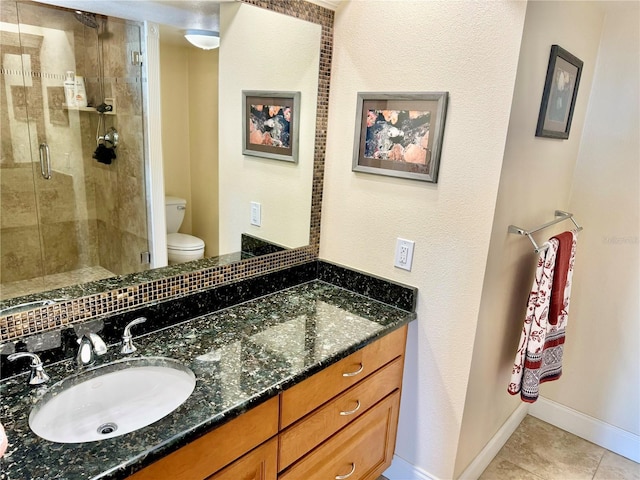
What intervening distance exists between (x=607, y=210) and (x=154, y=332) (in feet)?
7.11

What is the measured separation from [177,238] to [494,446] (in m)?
1.86

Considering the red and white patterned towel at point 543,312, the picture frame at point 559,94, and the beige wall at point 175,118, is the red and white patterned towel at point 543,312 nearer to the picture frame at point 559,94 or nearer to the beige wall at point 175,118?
the picture frame at point 559,94

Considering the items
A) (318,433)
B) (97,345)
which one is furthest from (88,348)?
(318,433)

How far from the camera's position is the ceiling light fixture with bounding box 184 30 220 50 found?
1.54 metres

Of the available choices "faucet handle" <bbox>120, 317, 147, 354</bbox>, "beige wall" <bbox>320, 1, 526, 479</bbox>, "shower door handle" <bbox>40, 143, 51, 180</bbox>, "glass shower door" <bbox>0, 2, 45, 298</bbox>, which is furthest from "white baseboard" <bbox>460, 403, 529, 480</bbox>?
"shower door handle" <bbox>40, 143, 51, 180</bbox>

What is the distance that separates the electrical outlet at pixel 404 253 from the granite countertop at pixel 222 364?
0.19 metres

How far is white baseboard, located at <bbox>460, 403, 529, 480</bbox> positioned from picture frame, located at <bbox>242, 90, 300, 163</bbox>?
163 cm

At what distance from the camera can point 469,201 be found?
5.22 ft

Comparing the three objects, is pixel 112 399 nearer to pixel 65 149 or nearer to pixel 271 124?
pixel 65 149

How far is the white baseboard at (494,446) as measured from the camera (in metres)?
2.02

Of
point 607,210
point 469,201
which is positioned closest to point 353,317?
point 469,201

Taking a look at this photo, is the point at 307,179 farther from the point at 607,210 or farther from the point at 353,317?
the point at 607,210

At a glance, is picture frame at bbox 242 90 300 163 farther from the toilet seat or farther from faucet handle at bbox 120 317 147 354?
faucet handle at bbox 120 317 147 354

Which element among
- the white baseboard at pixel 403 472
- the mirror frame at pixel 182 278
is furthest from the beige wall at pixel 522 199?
the mirror frame at pixel 182 278
